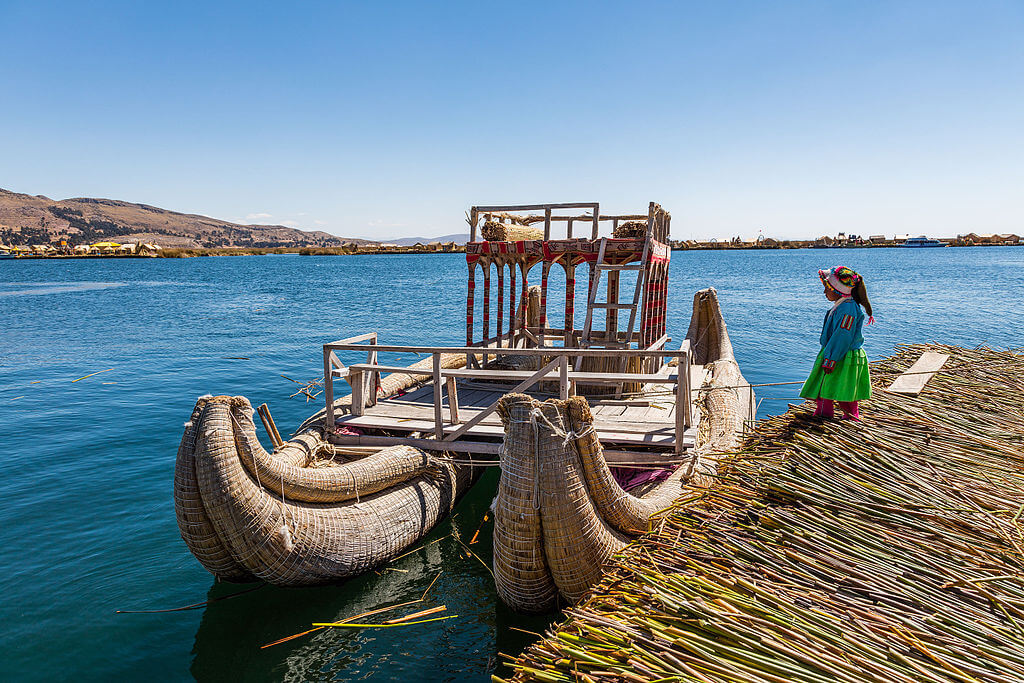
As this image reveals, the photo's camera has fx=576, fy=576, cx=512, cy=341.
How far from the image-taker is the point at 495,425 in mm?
8672

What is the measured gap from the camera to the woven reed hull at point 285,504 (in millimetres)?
5629

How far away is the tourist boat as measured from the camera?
554 centimetres

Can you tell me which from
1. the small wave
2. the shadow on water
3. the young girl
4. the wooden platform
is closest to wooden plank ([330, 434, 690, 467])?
the wooden platform

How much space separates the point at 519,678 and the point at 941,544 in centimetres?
299

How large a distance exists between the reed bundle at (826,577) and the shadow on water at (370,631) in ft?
8.55

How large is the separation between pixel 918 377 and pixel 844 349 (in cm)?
346

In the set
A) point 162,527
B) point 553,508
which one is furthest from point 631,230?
point 162,527

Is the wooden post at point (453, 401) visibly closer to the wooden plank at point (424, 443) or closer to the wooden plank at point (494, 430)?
the wooden plank at point (494, 430)

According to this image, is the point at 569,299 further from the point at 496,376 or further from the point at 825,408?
the point at 825,408

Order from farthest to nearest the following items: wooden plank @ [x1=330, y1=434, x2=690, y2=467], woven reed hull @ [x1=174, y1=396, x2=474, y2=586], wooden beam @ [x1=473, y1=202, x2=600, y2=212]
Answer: wooden beam @ [x1=473, y1=202, x2=600, y2=212], wooden plank @ [x1=330, y1=434, x2=690, y2=467], woven reed hull @ [x1=174, y1=396, x2=474, y2=586]

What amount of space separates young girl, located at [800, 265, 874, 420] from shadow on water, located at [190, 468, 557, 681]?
12.6ft

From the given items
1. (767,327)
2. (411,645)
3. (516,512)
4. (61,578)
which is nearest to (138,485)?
(61,578)

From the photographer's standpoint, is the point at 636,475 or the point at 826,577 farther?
the point at 636,475

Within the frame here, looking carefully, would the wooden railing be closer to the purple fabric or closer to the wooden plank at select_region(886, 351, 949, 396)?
the purple fabric
